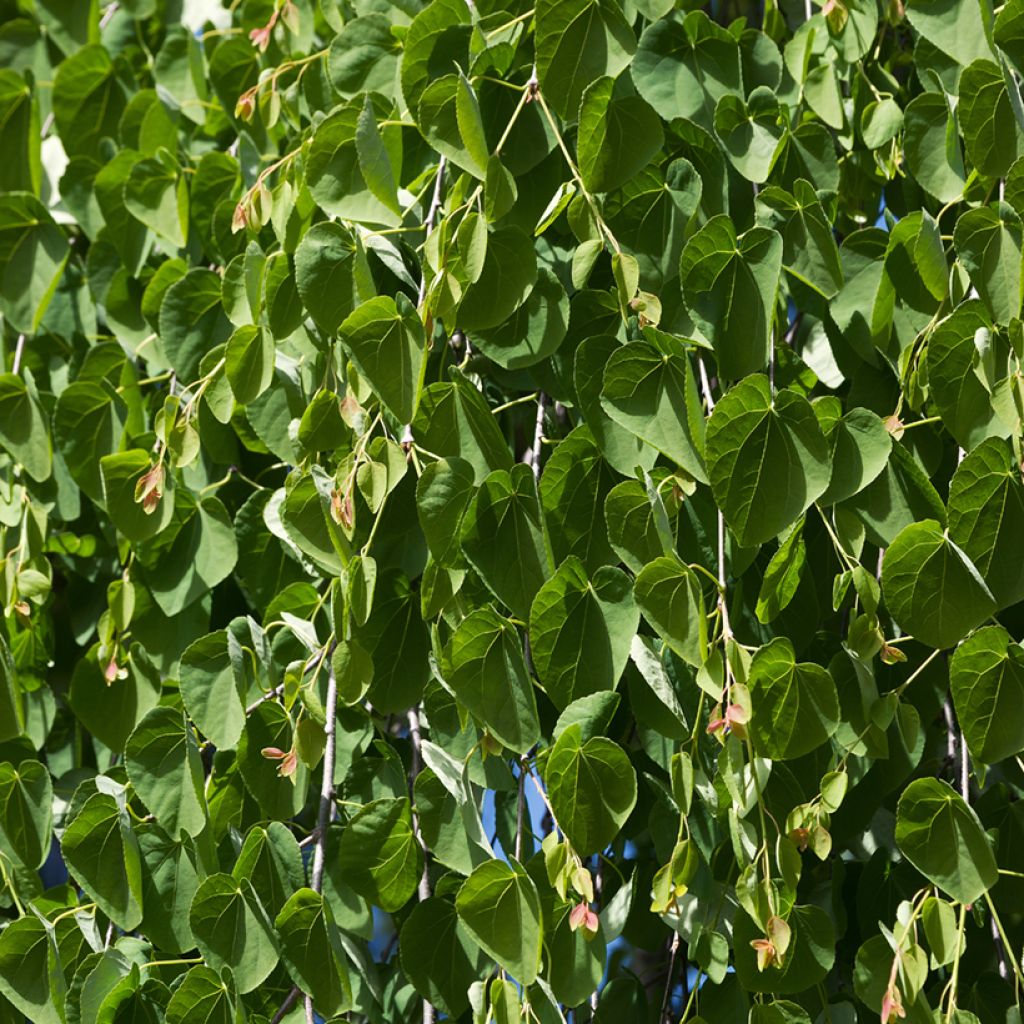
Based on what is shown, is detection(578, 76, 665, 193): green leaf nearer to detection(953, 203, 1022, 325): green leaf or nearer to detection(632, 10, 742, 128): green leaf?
detection(632, 10, 742, 128): green leaf

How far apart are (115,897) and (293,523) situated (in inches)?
12.9

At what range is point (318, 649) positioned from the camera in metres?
0.97

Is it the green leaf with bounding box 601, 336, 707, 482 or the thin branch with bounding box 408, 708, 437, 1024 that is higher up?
the green leaf with bounding box 601, 336, 707, 482

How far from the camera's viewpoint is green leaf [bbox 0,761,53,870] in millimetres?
1062

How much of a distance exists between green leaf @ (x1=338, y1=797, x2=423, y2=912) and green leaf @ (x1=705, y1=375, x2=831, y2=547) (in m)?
0.34

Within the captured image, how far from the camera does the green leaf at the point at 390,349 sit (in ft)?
2.86

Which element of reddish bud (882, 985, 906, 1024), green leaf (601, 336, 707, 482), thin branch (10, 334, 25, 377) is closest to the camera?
reddish bud (882, 985, 906, 1024)

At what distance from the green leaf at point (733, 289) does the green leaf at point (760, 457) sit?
0.23ft

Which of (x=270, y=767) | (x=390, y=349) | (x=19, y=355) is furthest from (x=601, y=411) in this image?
(x=19, y=355)

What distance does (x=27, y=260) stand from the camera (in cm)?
129

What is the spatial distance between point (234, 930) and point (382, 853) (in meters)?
0.12

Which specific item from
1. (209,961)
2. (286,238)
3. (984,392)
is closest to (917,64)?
(984,392)

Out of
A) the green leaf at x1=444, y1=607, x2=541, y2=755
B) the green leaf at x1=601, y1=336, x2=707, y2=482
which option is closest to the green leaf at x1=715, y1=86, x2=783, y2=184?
the green leaf at x1=601, y1=336, x2=707, y2=482

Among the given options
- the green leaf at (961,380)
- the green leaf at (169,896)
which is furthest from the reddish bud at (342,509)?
the green leaf at (961,380)
